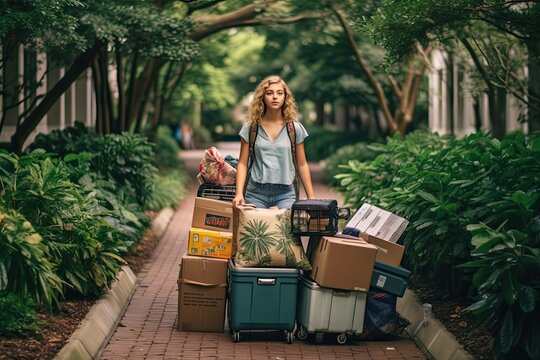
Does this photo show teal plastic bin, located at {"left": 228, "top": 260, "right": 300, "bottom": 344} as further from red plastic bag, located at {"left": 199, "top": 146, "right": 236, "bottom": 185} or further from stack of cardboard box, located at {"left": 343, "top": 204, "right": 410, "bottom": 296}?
red plastic bag, located at {"left": 199, "top": 146, "right": 236, "bottom": 185}

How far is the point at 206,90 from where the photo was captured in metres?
45.3

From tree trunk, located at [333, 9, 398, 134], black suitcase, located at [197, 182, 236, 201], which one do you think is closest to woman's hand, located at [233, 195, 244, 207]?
black suitcase, located at [197, 182, 236, 201]

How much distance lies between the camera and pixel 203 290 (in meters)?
9.27

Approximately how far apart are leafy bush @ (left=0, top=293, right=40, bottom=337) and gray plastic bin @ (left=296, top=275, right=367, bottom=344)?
222cm

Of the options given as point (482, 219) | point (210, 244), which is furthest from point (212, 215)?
point (482, 219)

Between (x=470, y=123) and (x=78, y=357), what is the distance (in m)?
21.1

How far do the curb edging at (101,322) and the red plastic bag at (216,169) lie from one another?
156cm

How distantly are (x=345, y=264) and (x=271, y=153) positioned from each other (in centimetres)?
130

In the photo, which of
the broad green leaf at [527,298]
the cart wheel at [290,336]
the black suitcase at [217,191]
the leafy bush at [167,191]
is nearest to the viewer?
the broad green leaf at [527,298]

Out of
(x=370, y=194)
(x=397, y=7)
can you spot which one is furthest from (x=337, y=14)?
(x=397, y=7)

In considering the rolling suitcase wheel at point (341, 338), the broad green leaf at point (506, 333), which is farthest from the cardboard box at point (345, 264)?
the broad green leaf at point (506, 333)

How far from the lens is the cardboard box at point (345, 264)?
337 inches

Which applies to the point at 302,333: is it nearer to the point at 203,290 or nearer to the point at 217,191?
the point at 203,290

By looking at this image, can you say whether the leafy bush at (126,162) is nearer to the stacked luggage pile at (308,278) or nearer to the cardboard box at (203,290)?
the cardboard box at (203,290)
